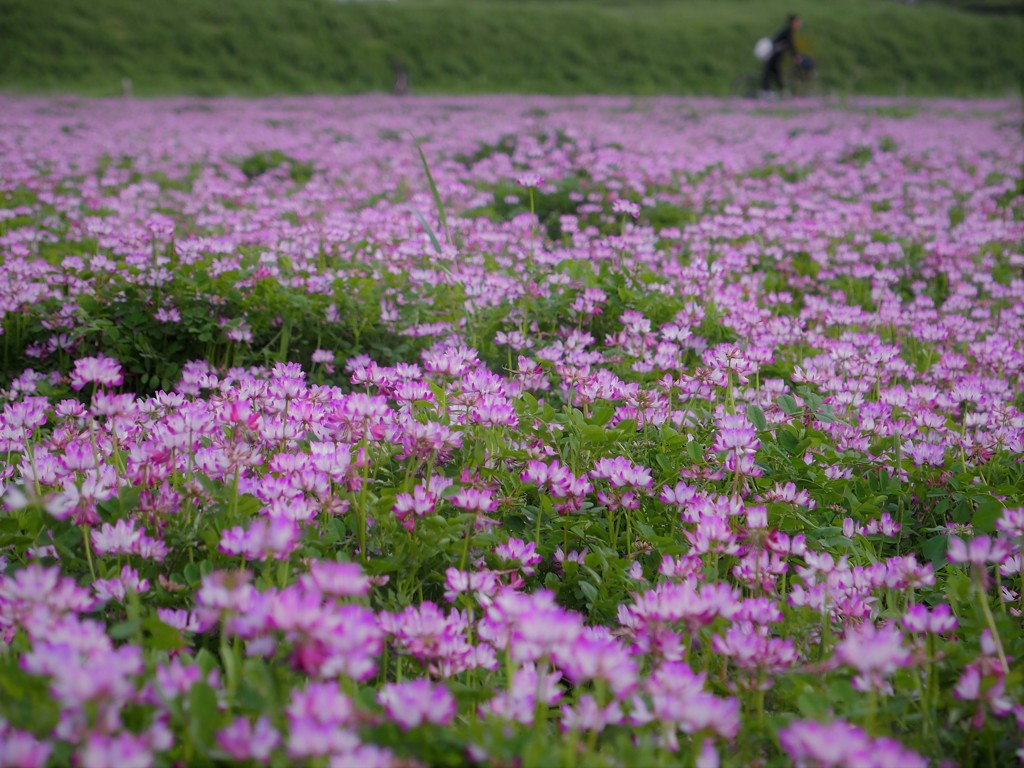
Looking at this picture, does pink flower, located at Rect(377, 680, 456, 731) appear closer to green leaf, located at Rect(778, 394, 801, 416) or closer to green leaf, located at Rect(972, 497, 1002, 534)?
green leaf, located at Rect(972, 497, 1002, 534)

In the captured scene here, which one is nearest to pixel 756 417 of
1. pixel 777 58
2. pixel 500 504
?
pixel 500 504

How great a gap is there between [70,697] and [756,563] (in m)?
1.66

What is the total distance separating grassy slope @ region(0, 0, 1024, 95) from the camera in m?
31.7

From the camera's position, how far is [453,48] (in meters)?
36.1

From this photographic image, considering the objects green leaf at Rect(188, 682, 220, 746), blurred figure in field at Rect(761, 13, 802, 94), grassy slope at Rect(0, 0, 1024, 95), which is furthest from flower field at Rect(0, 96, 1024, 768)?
grassy slope at Rect(0, 0, 1024, 95)

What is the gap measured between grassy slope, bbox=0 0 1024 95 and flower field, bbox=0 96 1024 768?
29104mm

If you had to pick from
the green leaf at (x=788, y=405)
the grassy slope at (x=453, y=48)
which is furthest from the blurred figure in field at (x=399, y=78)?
the green leaf at (x=788, y=405)

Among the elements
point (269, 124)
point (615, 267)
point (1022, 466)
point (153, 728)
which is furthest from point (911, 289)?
point (269, 124)

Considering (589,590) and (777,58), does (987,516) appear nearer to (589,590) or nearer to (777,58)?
(589,590)

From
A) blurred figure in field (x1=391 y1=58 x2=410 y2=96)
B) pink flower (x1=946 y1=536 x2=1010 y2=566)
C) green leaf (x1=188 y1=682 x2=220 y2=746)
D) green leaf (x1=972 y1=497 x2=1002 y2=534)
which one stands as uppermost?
blurred figure in field (x1=391 y1=58 x2=410 y2=96)

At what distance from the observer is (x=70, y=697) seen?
1.26m

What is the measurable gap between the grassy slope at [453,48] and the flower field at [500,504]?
29.1m

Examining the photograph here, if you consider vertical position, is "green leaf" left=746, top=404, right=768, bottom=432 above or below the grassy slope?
below

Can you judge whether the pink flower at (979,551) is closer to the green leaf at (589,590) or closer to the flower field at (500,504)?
the flower field at (500,504)
